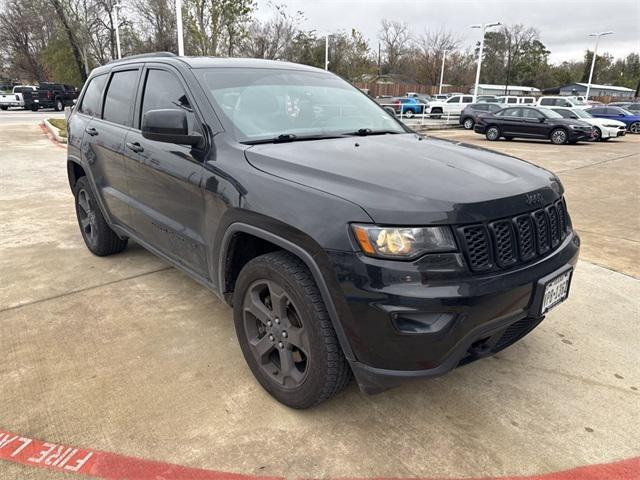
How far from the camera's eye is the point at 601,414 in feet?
8.48

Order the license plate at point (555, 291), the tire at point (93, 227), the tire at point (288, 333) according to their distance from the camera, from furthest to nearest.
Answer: the tire at point (93, 227), the license plate at point (555, 291), the tire at point (288, 333)

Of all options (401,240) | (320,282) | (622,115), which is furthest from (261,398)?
(622,115)

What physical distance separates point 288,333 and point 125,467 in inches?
37.0

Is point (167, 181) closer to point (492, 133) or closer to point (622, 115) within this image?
point (492, 133)

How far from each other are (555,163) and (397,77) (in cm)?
6073

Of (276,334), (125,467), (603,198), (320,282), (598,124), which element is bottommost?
(125,467)

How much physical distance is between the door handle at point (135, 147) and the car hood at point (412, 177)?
4.00 feet

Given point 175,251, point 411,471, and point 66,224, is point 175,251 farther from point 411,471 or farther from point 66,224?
point 66,224

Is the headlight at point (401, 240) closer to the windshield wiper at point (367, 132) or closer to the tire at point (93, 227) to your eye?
the windshield wiper at point (367, 132)

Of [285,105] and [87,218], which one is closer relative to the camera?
[285,105]

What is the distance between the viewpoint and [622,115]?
84.8 feet

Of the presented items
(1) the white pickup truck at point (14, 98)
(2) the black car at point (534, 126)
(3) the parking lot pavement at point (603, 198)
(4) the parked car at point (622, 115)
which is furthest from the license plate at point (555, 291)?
(1) the white pickup truck at point (14, 98)

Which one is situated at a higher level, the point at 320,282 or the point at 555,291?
the point at 320,282

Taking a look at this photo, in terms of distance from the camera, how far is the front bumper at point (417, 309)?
1963 mm
